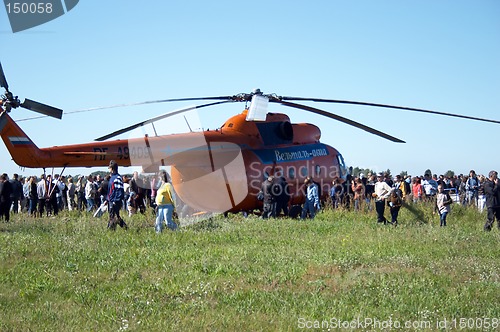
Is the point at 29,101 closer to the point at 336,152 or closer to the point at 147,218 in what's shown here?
the point at 147,218

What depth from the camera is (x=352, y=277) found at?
10.0 metres

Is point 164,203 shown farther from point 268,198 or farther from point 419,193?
point 419,193

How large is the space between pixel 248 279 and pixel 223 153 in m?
10.3

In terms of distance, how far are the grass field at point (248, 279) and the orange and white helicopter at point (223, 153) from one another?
2662 mm

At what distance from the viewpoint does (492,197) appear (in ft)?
55.1

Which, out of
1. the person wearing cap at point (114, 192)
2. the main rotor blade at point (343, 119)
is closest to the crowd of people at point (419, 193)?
the main rotor blade at point (343, 119)

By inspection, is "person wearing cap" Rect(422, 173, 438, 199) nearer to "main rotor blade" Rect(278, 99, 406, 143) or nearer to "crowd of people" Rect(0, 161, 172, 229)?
"main rotor blade" Rect(278, 99, 406, 143)

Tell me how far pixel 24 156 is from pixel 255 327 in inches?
446

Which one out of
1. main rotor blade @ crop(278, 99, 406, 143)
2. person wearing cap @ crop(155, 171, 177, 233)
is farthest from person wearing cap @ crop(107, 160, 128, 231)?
main rotor blade @ crop(278, 99, 406, 143)

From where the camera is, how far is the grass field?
7707mm

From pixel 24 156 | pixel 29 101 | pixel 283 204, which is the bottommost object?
pixel 283 204

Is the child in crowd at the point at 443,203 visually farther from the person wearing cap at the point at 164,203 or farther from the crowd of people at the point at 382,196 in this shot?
the person wearing cap at the point at 164,203

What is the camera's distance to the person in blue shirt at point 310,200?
66.8 feet

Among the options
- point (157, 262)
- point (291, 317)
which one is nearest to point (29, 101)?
point (157, 262)
